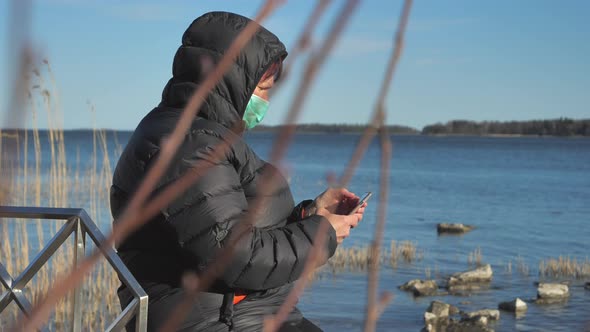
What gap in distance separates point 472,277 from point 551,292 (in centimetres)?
125

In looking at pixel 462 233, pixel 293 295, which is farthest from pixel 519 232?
pixel 293 295

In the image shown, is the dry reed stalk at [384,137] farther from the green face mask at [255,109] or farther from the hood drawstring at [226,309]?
the green face mask at [255,109]

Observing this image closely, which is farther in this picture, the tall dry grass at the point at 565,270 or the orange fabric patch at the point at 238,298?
the tall dry grass at the point at 565,270

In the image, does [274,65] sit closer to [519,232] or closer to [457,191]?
[519,232]

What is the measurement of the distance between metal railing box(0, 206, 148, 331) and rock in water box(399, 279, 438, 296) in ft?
27.1

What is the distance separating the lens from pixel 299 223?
2.35 m

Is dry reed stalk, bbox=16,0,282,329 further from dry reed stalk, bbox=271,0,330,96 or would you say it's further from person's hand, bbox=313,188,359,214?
person's hand, bbox=313,188,359,214

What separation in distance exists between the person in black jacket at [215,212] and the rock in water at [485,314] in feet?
21.1

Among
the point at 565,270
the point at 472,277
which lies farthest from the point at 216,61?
the point at 565,270

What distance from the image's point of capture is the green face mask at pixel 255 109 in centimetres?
253

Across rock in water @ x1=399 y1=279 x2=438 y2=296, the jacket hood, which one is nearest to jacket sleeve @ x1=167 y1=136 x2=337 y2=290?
the jacket hood

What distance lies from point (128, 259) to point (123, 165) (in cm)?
28

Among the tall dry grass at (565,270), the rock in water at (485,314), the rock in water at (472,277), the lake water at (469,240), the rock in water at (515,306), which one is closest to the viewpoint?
the rock in water at (485,314)

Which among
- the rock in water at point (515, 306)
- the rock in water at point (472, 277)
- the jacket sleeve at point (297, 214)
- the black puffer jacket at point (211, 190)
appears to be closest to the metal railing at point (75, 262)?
the black puffer jacket at point (211, 190)
